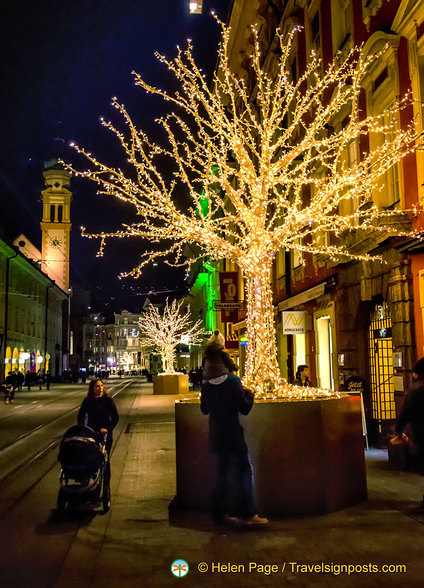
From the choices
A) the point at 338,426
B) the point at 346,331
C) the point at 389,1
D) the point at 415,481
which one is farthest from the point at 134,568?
→ the point at 389,1

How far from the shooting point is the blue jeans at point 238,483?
6.42 metres

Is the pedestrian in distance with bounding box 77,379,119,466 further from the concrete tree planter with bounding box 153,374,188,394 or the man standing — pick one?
the concrete tree planter with bounding box 153,374,188,394

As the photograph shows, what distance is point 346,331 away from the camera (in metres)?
16.2

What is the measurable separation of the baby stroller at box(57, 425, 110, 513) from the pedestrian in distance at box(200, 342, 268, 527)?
161cm

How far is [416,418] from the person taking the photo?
6910 millimetres

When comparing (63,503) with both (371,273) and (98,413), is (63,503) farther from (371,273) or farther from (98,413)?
(371,273)

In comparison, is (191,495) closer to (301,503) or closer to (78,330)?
(301,503)

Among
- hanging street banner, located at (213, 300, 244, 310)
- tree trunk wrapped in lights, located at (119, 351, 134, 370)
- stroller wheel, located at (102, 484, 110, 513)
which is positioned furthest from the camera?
tree trunk wrapped in lights, located at (119, 351, 134, 370)

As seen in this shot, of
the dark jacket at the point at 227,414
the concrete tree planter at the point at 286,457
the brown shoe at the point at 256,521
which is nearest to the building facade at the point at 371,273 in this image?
the concrete tree planter at the point at 286,457

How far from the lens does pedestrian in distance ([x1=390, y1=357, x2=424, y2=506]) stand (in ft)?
22.3

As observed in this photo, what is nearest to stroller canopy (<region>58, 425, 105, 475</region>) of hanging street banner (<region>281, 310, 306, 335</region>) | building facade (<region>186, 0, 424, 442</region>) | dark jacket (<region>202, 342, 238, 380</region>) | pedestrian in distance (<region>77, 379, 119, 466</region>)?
pedestrian in distance (<region>77, 379, 119, 466</region>)

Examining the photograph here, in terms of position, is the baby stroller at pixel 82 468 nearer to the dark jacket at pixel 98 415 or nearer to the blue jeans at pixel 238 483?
the dark jacket at pixel 98 415

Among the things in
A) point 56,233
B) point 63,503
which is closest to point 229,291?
point 63,503

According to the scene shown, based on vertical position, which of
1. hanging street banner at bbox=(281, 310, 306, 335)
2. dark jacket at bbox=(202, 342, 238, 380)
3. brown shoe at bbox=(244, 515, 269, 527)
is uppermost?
hanging street banner at bbox=(281, 310, 306, 335)
